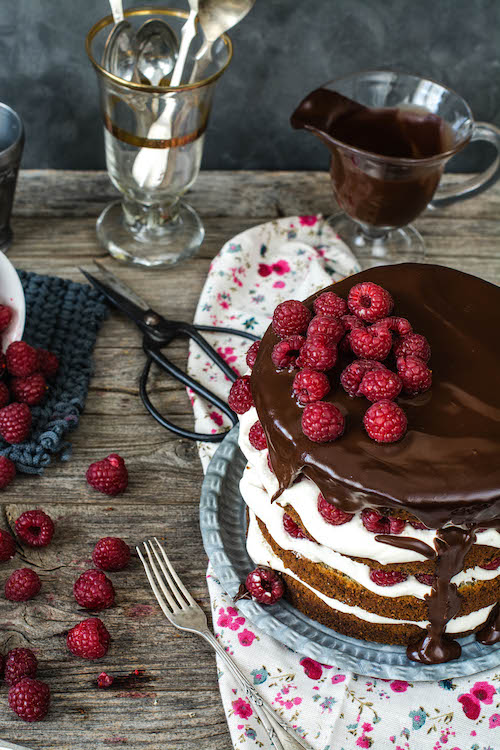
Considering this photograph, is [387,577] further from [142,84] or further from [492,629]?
[142,84]

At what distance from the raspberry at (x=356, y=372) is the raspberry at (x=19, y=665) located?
0.66m

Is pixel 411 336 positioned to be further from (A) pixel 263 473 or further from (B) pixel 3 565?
(B) pixel 3 565

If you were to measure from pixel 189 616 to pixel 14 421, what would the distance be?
1.64ft

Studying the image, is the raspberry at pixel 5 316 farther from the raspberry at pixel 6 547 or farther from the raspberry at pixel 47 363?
the raspberry at pixel 6 547

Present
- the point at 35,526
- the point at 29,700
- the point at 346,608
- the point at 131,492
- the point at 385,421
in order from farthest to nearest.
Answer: the point at 131,492, the point at 35,526, the point at 346,608, the point at 29,700, the point at 385,421

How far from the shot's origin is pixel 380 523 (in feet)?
3.85

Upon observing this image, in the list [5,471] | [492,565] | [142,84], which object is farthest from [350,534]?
[142,84]

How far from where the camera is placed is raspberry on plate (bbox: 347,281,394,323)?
1.22 m

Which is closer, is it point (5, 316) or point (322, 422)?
point (322, 422)

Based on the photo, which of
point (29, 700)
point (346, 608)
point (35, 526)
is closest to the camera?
point (29, 700)

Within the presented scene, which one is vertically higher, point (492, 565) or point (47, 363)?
point (492, 565)

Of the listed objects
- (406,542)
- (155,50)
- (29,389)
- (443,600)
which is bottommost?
(29,389)

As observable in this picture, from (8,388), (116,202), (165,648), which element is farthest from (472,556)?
(116,202)

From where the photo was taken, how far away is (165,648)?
1332 mm
